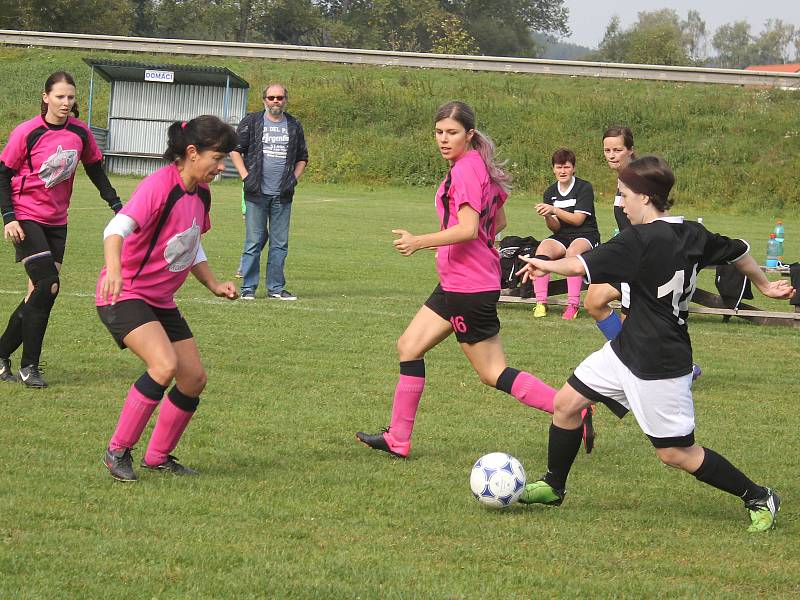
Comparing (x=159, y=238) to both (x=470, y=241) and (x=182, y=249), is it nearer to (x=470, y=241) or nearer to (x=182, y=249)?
(x=182, y=249)

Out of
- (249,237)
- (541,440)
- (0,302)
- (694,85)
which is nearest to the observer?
(541,440)

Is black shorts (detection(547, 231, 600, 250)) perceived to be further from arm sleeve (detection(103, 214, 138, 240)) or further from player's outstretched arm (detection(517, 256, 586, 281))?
arm sleeve (detection(103, 214, 138, 240))

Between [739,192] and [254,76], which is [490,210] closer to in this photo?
[739,192]

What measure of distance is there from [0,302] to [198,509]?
675cm

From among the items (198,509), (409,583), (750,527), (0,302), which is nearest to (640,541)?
(750,527)

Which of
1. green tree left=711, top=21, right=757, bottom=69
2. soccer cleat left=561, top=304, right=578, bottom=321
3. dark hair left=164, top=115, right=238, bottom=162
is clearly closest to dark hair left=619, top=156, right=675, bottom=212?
dark hair left=164, top=115, right=238, bottom=162

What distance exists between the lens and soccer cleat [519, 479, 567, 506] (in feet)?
17.9

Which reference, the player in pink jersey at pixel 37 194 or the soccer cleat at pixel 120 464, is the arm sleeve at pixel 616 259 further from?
the player in pink jersey at pixel 37 194

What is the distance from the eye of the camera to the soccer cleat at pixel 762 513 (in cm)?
510

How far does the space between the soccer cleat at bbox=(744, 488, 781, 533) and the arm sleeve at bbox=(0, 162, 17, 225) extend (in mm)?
5272

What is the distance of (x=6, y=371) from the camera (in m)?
7.85

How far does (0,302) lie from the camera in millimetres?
11086

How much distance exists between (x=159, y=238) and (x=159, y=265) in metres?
0.15

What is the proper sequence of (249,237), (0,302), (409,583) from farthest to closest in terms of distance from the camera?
(249,237), (0,302), (409,583)
